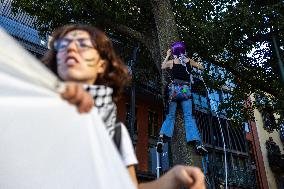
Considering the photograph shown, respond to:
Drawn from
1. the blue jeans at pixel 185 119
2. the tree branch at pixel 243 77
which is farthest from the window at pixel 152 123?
the blue jeans at pixel 185 119

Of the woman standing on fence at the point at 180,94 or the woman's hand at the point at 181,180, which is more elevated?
the woman standing on fence at the point at 180,94

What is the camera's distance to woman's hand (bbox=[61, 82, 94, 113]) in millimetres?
1219

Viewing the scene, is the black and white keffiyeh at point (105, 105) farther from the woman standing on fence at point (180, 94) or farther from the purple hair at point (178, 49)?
the purple hair at point (178, 49)

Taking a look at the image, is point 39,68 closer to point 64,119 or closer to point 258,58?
point 64,119

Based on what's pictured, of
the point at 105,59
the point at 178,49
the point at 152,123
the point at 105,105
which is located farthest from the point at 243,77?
the point at 105,105

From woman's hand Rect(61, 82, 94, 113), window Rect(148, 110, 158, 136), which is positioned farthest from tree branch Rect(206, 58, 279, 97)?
woman's hand Rect(61, 82, 94, 113)

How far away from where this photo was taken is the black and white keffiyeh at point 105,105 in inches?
59.6

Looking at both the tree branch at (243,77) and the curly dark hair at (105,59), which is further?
the tree branch at (243,77)

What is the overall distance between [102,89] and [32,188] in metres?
0.52

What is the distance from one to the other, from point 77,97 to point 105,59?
62 cm

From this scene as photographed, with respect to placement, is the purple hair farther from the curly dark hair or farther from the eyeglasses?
the eyeglasses

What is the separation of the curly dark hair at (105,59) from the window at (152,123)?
59.5ft

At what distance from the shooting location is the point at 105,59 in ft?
5.97

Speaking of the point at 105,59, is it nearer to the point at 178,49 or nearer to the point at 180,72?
the point at 180,72
